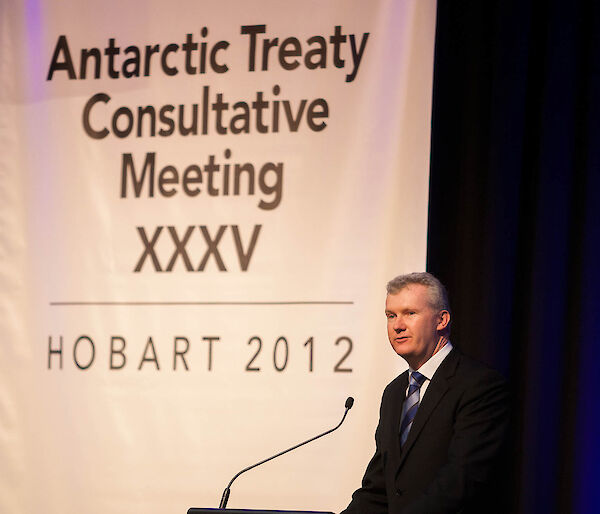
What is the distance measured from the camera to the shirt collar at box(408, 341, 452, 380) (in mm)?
3205

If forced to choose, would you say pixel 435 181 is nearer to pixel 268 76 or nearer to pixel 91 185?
pixel 268 76

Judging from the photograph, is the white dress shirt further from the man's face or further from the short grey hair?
the short grey hair

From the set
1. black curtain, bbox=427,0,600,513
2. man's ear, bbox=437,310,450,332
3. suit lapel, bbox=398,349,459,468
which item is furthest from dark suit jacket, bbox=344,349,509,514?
black curtain, bbox=427,0,600,513

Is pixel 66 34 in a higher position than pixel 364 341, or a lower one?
higher

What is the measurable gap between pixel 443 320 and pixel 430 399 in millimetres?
295

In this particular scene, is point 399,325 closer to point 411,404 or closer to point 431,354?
point 431,354

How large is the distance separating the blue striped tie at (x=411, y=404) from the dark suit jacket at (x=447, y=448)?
0.02 m

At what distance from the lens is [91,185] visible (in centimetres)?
429

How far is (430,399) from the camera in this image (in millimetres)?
3121

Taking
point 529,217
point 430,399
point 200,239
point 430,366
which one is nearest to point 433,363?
point 430,366

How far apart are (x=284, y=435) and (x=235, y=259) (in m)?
0.79

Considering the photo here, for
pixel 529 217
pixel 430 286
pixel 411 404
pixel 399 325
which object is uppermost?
pixel 529 217

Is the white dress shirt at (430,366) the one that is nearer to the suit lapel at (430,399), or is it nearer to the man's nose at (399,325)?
the suit lapel at (430,399)

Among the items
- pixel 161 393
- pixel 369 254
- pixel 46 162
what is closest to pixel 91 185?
pixel 46 162
